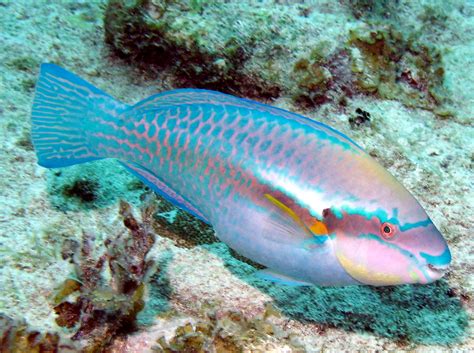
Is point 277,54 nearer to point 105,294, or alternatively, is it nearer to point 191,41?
point 191,41

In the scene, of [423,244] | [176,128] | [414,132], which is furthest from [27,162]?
[414,132]

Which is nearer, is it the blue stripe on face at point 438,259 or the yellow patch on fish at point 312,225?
the blue stripe on face at point 438,259

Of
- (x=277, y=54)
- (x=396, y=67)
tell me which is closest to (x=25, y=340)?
(x=277, y=54)

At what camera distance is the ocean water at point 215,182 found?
8.30 feet

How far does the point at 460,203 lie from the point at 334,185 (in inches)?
81.3

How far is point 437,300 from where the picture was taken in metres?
3.07

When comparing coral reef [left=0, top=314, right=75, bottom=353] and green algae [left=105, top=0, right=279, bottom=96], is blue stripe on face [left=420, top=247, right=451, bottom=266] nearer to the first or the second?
coral reef [left=0, top=314, right=75, bottom=353]

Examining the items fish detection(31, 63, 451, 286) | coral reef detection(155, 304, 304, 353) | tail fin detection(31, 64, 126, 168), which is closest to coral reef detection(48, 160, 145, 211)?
tail fin detection(31, 64, 126, 168)

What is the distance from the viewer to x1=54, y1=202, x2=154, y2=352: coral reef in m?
2.47

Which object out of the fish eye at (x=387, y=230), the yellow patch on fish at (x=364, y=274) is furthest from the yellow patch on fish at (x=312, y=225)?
the fish eye at (x=387, y=230)

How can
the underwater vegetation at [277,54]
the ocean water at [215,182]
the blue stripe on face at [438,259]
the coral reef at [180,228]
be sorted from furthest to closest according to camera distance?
1. the underwater vegetation at [277,54]
2. the coral reef at [180,228]
3. the ocean water at [215,182]
4. the blue stripe on face at [438,259]

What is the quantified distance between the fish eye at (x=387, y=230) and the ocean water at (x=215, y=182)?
100mm

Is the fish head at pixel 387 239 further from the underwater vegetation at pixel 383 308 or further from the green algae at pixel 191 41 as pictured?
the green algae at pixel 191 41

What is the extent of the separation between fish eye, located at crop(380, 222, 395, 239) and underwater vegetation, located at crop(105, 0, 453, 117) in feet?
8.28
